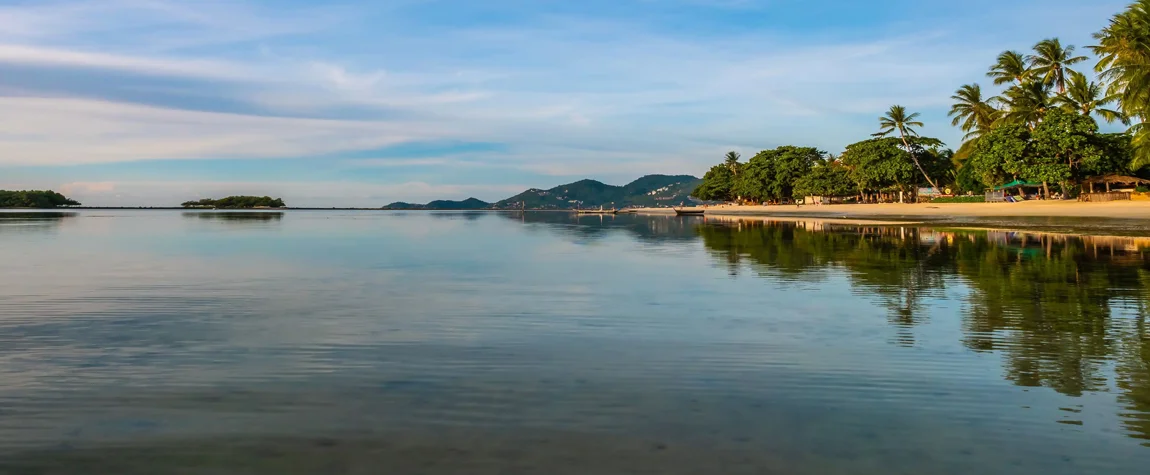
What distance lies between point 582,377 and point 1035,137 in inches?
2732

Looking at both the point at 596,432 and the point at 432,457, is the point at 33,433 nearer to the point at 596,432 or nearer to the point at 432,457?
the point at 432,457

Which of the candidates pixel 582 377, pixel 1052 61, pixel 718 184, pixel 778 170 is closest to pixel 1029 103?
pixel 1052 61

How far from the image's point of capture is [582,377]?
24.1 feet

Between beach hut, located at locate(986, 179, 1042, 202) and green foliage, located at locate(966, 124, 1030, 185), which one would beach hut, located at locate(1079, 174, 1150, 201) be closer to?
green foliage, located at locate(966, 124, 1030, 185)

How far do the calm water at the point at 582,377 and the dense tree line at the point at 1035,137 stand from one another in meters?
40.1

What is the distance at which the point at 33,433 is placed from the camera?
5.59 metres

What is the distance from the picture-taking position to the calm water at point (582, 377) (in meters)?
5.10

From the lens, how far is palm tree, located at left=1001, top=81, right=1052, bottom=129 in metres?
70.0

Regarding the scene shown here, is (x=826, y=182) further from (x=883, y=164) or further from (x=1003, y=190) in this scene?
(x=1003, y=190)

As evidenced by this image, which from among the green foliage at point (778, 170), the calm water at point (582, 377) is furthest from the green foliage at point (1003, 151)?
the green foliage at point (778, 170)

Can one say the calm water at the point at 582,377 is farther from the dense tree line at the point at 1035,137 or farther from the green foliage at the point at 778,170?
the green foliage at the point at 778,170

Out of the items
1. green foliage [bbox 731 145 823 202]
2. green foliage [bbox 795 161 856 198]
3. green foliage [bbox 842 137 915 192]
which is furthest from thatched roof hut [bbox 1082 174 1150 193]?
green foliage [bbox 731 145 823 202]

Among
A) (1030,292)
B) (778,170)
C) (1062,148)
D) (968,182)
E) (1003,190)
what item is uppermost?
(778,170)

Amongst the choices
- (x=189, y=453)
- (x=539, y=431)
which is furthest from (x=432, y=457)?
(x=189, y=453)
